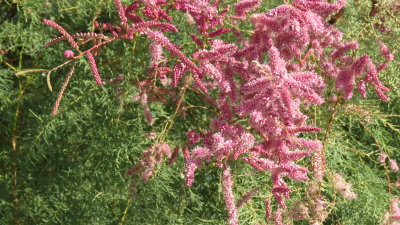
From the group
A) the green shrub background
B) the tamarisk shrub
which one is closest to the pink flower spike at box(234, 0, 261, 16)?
the tamarisk shrub

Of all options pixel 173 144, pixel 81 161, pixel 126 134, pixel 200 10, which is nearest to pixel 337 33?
pixel 200 10

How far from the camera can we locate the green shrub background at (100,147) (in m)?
1.46

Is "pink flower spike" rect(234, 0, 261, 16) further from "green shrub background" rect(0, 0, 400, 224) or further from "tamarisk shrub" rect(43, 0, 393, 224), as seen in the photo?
"green shrub background" rect(0, 0, 400, 224)

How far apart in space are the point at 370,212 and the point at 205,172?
555 mm

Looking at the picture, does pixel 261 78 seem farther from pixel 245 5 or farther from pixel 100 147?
pixel 100 147

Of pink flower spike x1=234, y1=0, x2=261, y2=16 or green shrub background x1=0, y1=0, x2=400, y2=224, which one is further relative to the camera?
green shrub background x1=0, y1=0, x2=400, y2=224

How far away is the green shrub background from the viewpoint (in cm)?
146

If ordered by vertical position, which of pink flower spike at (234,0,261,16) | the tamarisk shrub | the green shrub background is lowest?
the green shrub background

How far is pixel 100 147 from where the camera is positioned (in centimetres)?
149

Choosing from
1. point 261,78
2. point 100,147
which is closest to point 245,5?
point 261,78

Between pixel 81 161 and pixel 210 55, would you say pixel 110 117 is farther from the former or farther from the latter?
pixel 210 55

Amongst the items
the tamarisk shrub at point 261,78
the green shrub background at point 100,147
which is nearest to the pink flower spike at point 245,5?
the tamarisk shrub at point 261,78

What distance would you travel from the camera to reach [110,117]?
1.52 m

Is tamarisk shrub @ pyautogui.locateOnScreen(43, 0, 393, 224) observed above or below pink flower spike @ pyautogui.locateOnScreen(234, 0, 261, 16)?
below
